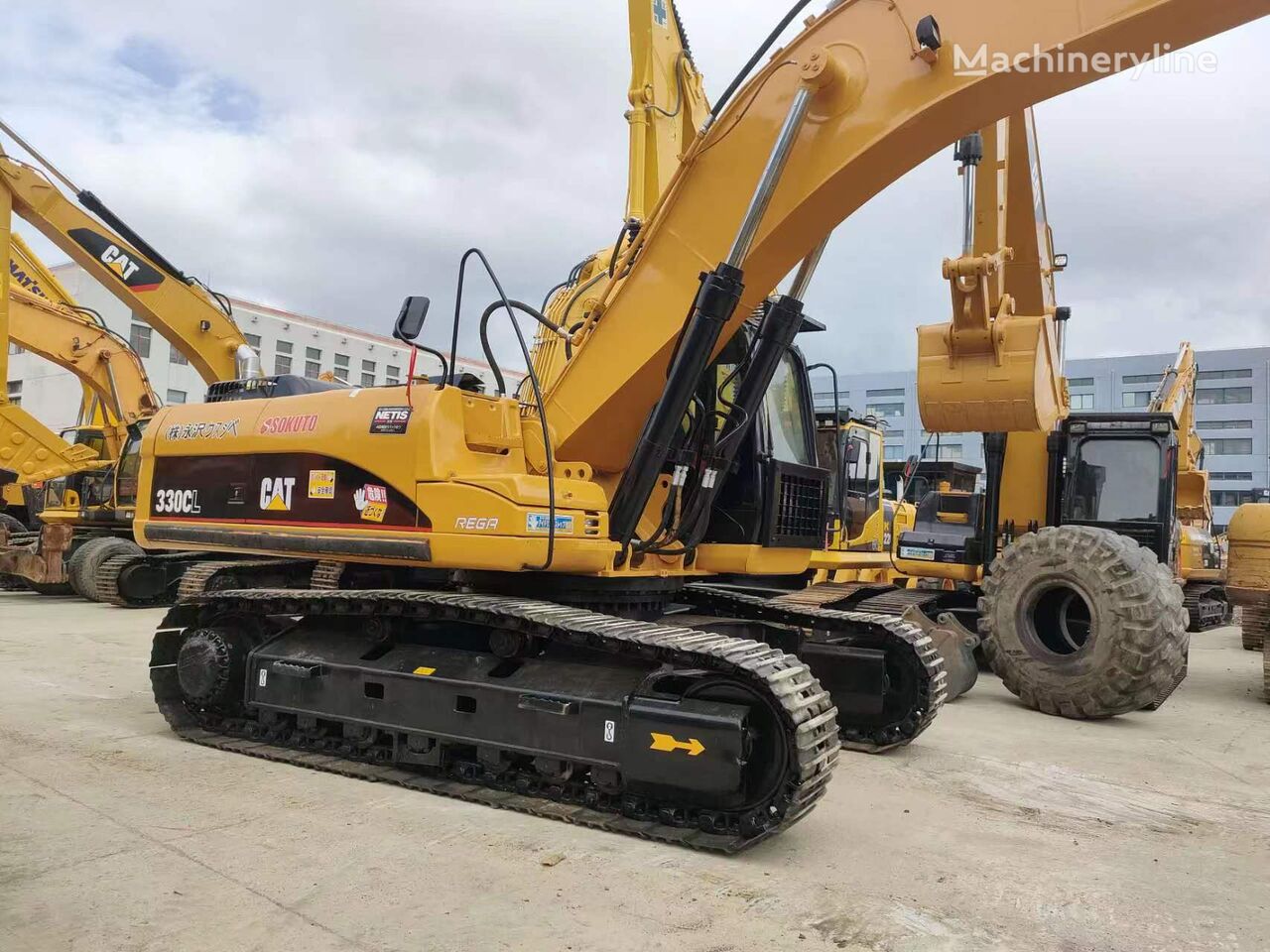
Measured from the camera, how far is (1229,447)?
6069 centimetres

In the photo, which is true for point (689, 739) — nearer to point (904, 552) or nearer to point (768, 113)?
point (768, 113)

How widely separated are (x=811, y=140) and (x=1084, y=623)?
16.8ft

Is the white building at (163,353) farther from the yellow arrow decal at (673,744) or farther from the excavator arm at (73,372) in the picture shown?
the yellow arrow decal at (673,744)

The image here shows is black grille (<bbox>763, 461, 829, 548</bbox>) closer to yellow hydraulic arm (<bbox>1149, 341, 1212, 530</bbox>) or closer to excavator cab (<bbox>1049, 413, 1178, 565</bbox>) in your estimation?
excavator cab (<bbox>1049, 413, 1178, 565</bbox>)

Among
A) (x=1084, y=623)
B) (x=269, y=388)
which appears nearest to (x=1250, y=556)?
(x=1084, y=623)

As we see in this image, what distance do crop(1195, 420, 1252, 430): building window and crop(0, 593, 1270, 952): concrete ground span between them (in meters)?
63.8

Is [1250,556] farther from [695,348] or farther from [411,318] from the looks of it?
[411,318]

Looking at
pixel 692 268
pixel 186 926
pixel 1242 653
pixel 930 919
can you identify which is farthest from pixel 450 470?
pixel 1242 653

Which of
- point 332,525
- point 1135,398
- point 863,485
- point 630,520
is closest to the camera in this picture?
point 630,520

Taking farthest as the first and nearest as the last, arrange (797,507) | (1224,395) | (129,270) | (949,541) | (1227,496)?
(1227,496), (1224,395), (129,270), (949,541), (797,507)

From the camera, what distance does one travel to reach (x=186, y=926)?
3104mm

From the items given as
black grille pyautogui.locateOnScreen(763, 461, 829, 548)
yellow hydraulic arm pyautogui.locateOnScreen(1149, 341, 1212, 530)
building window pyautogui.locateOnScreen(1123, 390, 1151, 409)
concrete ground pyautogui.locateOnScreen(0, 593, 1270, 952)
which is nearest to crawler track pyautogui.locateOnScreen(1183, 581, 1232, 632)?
yellow hydraulic arm pyautogui.locateOnScreen(1149, 341, 1212, 530)

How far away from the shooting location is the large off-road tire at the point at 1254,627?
1086cm

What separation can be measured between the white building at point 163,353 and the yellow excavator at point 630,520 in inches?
1162
